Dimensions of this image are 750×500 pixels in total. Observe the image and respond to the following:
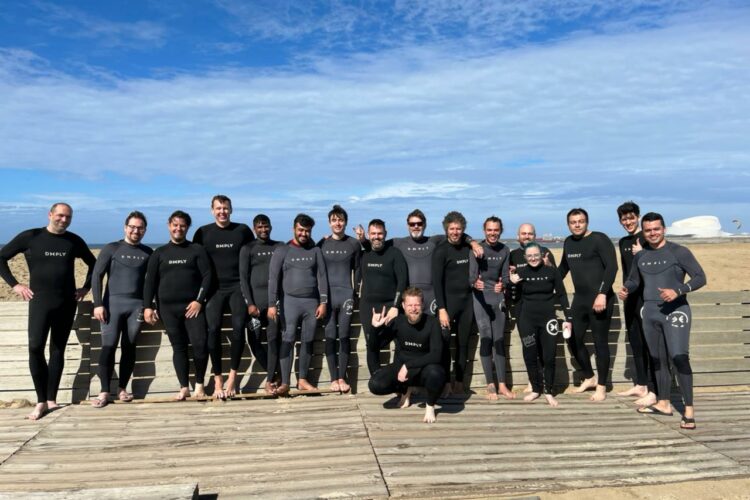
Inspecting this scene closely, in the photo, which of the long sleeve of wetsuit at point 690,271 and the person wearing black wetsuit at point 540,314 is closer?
the long sleeve of wetsuit at point 690,271

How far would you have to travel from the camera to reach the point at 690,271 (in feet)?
18.3

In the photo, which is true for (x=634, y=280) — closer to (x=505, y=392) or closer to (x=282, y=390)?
(x=505, y=392)

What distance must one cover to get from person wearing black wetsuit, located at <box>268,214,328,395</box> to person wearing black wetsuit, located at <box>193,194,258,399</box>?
0.37 metres

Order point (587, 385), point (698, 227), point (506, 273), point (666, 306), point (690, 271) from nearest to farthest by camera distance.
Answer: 1. point (690, 271)
2. point (666, 306)
3. point (506, 273)
4. point (587, 385)
5. point (698, 227)

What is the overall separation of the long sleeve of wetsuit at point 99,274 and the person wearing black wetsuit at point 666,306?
231 inches

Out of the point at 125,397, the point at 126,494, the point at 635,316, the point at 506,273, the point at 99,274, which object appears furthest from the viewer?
the point at 506,273

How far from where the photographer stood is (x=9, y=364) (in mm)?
6246

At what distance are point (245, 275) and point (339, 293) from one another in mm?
1110

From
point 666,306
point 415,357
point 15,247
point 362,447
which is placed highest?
point 15,247

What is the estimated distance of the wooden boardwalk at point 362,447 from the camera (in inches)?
167

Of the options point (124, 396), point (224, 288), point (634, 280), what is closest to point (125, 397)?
point (124, 396)

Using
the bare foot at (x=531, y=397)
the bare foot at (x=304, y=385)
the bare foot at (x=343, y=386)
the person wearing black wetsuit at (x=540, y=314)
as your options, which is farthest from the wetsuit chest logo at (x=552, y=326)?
the bare foot at (x=304, y=385)

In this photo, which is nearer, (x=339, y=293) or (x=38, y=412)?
(x=38, y=412)

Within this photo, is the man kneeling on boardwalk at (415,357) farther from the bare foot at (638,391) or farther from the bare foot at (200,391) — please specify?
the bare foot at (638,391)
